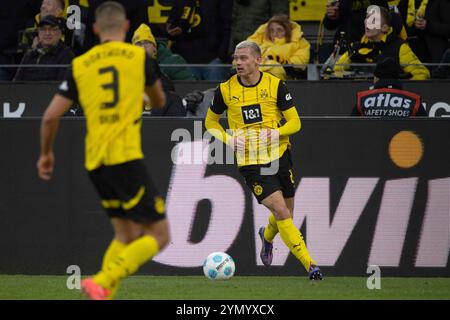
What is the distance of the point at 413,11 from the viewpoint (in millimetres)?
14555

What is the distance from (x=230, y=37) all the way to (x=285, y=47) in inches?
53.9

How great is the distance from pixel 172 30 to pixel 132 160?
694 cm

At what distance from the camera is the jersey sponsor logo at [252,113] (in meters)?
11.2

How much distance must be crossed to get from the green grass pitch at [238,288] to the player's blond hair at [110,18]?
8.47 feet

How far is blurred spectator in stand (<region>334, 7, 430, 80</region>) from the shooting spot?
13.5 m

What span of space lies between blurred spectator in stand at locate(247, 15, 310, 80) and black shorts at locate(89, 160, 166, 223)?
6064 mm

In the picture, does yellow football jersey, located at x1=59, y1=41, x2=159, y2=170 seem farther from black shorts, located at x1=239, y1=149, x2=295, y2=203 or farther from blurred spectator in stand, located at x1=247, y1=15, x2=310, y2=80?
blurred spectator in stand, located at x1=247, y1=15, x2=310, y2=80

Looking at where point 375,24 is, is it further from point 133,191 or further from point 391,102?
point 133,191

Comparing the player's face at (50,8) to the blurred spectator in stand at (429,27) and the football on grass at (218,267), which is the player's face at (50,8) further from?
the football on grass at (218,267)

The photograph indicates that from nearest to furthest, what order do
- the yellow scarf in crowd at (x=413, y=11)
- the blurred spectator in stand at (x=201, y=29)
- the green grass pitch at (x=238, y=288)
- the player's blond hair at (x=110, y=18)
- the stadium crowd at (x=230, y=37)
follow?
the player's blond hair at (x=110, y=18) → the green grass pitch at (x=238, y=288) → the stadium crowd at (x=230, y=37) → the yellow scarf in crowd at (x=413, y=11) → the blurred spectator in stand at (x=201, y=29)

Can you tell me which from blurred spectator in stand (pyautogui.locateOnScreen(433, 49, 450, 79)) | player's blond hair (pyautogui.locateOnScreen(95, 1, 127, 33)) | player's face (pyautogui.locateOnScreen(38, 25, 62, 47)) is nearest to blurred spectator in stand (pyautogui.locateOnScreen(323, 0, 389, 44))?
blurred spectator in stand (pyautogui.locateOnScreen(433, 49, 450, 79))

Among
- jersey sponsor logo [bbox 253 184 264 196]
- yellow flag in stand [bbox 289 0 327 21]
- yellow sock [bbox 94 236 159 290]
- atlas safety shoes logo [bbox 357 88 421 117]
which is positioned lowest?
jersey sponsor logo [bbox 253 184 264 196]

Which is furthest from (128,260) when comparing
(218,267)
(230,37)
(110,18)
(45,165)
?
(230,37)

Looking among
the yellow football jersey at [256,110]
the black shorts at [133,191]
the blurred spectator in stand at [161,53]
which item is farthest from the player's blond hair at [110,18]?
the blurred spectator in stand at [161,53]
